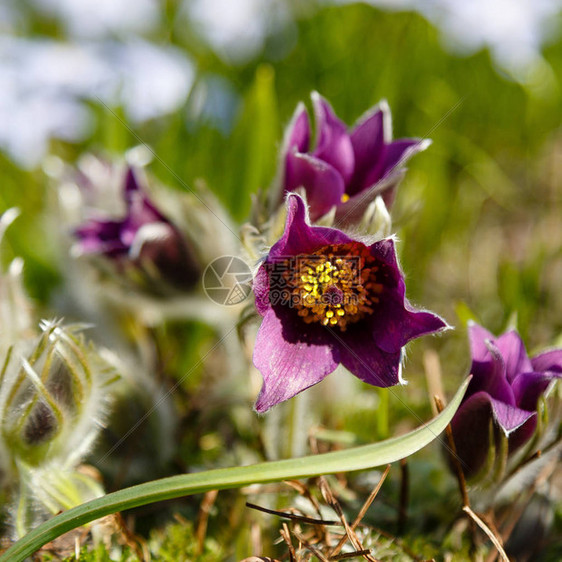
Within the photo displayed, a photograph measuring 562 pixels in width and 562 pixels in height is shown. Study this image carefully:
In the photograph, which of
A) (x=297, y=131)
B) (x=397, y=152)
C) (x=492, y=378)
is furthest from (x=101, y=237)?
(x=492, y=378)

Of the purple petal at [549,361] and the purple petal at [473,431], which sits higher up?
the purple petal at [549,361]

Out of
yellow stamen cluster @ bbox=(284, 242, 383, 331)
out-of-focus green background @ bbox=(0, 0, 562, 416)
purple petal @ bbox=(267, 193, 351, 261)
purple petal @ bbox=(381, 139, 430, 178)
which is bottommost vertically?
out-of-focus green background @ bbox=(0, 0, 562, 416)

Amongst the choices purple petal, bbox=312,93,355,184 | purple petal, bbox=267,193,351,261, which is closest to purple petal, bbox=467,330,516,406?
purple petal, bbox=267,193,351,261

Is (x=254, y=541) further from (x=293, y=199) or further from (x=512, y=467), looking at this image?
(x=293, y=199)

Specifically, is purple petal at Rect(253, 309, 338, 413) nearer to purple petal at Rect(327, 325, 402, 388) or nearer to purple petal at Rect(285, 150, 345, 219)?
purple petal at Rect(327, 325, 402, 388)

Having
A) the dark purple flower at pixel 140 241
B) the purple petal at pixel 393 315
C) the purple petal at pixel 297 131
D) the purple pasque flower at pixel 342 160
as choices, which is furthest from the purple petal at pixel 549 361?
the dark purple flower at pixel 140 241

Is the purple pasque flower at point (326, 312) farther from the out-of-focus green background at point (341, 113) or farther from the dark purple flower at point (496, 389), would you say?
the out-of-focus green background at point (341, 113)

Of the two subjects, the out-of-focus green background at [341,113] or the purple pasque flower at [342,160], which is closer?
the purple pasque flower at [342,160]
